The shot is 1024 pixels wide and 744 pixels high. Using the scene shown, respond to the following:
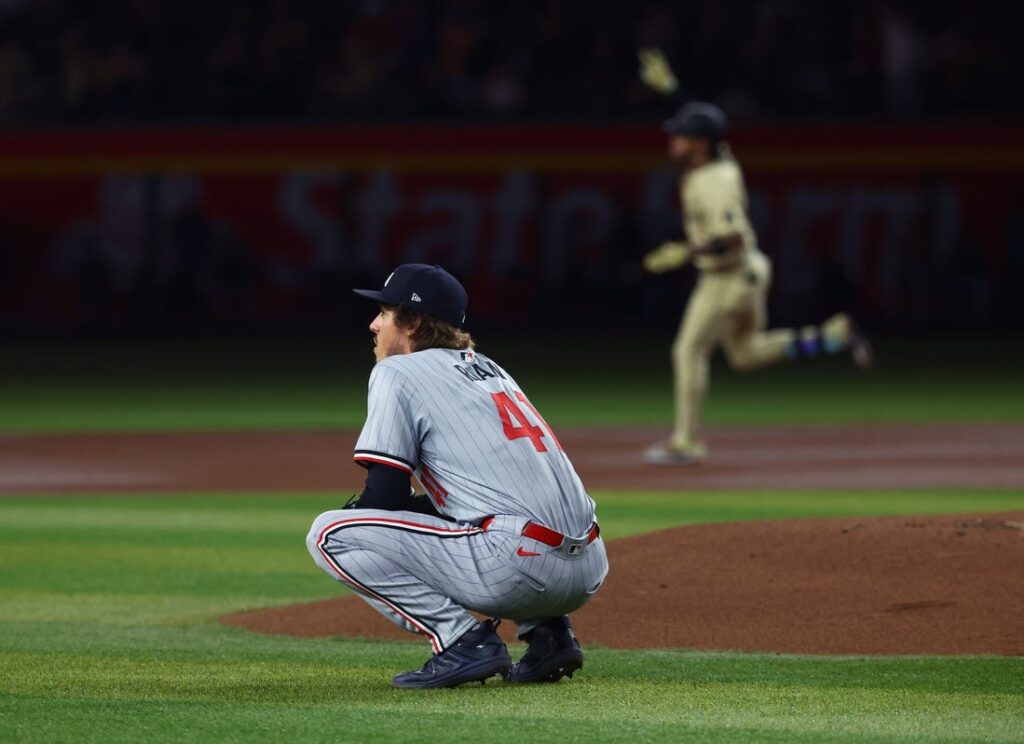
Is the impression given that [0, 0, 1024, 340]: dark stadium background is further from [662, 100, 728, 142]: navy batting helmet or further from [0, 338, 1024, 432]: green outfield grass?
[662, 100, 728, 142]: navy batting helmet

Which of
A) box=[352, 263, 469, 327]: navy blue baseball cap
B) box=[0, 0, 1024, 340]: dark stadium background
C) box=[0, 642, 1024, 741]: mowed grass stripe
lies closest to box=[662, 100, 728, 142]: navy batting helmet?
box=[0, 642, 1024, 741]: mowed grass stripe

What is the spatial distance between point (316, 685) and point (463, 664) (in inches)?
21.5

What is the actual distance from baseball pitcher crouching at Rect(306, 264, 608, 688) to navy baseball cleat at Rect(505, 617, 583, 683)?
12cm

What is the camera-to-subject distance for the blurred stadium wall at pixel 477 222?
101ft

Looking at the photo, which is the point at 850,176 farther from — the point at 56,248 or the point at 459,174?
the point at 56,248

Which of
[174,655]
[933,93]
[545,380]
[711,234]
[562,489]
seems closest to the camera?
[562,489]

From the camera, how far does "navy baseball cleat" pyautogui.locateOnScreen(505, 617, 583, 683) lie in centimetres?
640

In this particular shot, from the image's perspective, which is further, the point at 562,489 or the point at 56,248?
the point at 56,248

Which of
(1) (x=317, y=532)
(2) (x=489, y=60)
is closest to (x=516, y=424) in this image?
(1) (x=317, y=532)

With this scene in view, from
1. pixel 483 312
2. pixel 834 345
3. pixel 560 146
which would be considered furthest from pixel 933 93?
pixel 834 345

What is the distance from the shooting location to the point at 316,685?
6.41 m

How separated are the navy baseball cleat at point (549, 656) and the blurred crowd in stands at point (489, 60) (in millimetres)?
24992

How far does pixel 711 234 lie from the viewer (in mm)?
14586

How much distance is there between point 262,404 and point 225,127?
11.7 m
